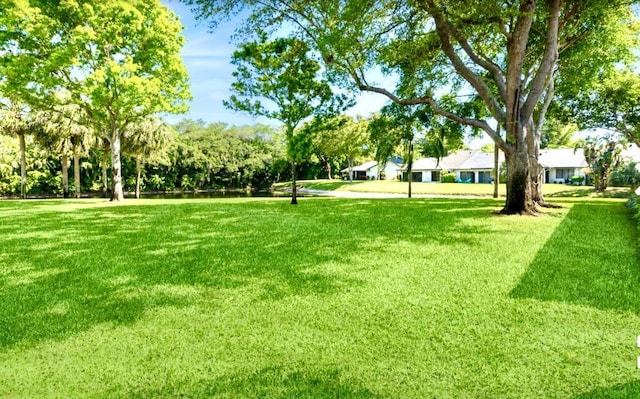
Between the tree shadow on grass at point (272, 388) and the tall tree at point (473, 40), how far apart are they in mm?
9870

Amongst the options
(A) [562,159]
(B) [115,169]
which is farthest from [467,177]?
(B) [115,169]

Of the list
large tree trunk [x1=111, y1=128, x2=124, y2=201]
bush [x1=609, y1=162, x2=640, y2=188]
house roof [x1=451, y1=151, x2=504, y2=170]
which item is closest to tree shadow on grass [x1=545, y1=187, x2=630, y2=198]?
bush [x1=609, y1=162, x2=640, y2=188]

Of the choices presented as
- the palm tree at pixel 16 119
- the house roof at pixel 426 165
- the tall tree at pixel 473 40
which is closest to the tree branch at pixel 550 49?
the tall tree at pixel 473 40

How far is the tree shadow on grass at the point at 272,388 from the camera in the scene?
3.01 m

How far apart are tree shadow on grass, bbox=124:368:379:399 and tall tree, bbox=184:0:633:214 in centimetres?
987

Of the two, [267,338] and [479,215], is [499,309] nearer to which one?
[267,338]


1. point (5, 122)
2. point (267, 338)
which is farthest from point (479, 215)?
point (5, 122)

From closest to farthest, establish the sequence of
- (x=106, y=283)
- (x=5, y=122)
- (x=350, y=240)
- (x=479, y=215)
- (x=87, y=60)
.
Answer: (x=106, y=283), (x=350, y=240), (x=479, y=215), (x=87, y=60), (x=5, y=122)

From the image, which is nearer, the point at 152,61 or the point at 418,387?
the point at 418,387

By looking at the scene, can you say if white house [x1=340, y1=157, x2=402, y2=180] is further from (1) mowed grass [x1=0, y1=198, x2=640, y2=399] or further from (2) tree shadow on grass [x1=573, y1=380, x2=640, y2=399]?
(2) tree shadow on grass [x1=573, y1=380, x2=640, y2=399]

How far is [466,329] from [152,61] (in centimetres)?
2068

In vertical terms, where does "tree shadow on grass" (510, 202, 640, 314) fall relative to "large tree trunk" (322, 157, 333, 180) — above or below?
below

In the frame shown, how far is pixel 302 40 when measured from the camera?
15.2m

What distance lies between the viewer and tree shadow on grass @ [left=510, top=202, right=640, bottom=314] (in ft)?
16.2
